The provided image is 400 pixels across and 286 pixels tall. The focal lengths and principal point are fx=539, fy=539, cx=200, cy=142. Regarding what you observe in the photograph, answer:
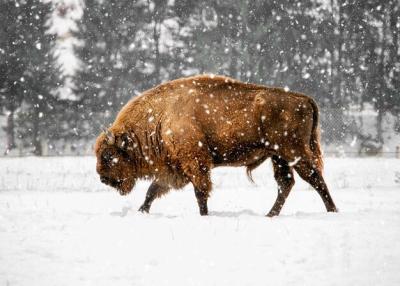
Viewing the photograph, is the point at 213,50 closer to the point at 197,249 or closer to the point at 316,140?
the point at 316,140

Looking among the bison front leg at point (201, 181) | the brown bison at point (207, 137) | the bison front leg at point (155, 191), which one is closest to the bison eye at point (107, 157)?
the brown bison at point (207, 137)

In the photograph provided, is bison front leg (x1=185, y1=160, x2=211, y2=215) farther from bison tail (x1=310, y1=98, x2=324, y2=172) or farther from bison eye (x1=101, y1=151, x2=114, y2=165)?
bison tail (x1=310, y1=98, x2=324, y2=172)

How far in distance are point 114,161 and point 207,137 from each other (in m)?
1.37

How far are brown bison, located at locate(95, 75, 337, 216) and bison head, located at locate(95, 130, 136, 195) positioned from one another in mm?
14

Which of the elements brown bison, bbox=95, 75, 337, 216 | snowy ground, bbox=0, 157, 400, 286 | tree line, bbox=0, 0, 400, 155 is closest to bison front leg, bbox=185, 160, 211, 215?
A: brown bison, bbox=95, 75, 337, 216

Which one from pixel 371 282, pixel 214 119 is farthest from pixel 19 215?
pixel 371 282

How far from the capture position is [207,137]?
704 cm

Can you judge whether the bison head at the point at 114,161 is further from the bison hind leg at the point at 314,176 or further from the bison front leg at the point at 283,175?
the bison hind leg at the point at 314,176

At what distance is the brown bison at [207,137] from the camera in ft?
22.7

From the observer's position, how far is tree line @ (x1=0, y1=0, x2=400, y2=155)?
29734 millimetres

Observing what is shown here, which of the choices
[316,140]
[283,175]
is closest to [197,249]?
[283,175]

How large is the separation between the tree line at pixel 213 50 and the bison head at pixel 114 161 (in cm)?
2167

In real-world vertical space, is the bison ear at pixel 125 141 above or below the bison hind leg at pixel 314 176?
above

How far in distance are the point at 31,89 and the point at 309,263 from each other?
25.8 metres
